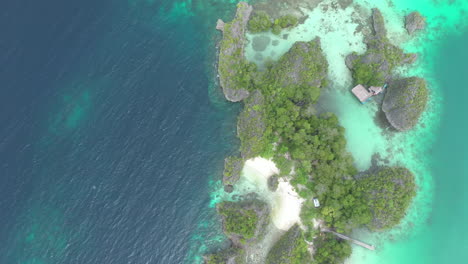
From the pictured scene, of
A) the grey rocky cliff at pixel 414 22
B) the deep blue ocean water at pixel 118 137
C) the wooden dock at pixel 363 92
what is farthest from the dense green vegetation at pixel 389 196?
the grey rocky cliff at pixel 414 22

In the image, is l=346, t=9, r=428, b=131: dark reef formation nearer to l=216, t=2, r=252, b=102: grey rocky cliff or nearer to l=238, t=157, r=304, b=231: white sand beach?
l=216, t=2, r=252, b=102: grey rocky cliff

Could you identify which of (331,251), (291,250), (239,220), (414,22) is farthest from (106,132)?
(414,22)

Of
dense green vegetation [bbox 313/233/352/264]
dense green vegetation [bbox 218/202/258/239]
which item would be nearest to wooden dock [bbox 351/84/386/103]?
dense green vegetation [bbox 313/233/352/264]

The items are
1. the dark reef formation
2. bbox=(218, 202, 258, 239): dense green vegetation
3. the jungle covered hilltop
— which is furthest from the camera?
the dark reef formation

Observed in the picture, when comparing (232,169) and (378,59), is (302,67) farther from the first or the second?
(232,169)

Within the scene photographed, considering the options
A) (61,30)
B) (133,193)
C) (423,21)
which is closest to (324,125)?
(423,21)

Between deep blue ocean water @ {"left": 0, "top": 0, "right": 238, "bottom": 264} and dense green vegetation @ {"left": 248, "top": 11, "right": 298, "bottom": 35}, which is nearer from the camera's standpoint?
deep blue ocean water @ {"left": 0, "top": 0, "right": 238, "bottom": 264}
